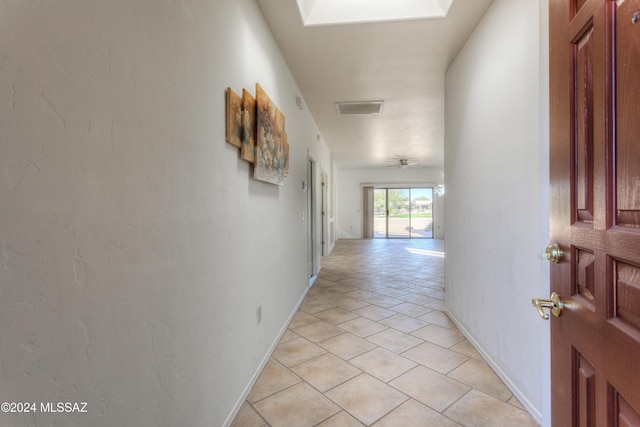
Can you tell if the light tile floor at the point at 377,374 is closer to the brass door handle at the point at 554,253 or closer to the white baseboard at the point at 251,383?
the white baseboard at the point at 251,383

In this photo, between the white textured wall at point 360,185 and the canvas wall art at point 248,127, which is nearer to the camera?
the canvas wall art at point 248,127

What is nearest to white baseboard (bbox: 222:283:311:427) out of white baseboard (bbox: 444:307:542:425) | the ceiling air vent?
white baseboard (bbox: 444:307:542:425)

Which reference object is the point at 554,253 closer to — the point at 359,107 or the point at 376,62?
the point at 376,62

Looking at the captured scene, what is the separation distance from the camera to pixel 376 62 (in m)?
3.00

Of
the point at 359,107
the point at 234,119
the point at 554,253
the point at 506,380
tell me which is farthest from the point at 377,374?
the point at 359,107

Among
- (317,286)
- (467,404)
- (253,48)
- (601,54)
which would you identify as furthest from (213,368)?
(317,286)

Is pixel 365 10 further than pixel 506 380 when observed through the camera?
Yes

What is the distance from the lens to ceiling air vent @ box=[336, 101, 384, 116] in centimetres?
415

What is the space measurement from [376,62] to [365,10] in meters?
0.71

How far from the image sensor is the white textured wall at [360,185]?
1070 centimetres

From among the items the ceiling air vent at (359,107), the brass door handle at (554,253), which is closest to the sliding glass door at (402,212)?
the ceiling air vent at (359,107)

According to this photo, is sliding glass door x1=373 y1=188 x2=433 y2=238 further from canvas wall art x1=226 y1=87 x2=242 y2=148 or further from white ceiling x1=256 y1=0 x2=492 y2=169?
canvas wall art x1=226 y1=87 x2=242 y2=148

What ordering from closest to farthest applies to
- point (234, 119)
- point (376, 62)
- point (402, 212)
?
1. point (234, 119)
2. point (376, 62)
3. point (402, 212)

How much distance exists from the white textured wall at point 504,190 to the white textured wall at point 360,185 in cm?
804
